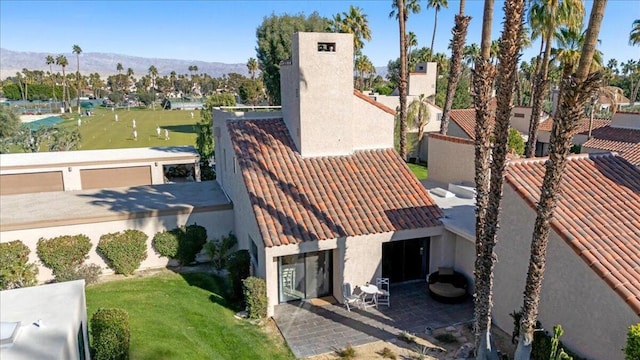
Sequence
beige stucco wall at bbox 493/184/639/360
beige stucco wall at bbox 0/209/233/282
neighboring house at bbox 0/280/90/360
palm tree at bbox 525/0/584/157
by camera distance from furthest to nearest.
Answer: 1. palm tree at bbox 525/0/584/157
2. beige stucco wall at bbox 0/209/233/282
3. beige stucco wall at bbox 493/184/639/360
4. neighboring house at bbox 0/280/90/360

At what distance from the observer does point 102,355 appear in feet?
37.6

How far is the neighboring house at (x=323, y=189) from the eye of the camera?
17.2 meters

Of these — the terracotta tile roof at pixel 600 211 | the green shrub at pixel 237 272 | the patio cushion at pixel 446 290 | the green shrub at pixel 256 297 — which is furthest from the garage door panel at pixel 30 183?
the terracotta tile roof at pixel 600 211

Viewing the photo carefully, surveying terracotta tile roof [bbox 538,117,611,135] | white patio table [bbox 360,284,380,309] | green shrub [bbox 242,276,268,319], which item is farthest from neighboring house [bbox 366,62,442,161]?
green shrub [bbox 242,276,268,319]

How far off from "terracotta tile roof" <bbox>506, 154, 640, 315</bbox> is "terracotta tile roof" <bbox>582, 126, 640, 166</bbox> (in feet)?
66.3

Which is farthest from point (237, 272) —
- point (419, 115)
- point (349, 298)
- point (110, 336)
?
point (419, 115)

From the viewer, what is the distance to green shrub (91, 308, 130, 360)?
1144 cm

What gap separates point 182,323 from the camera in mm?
14914

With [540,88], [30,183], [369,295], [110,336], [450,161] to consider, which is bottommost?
[369,295]

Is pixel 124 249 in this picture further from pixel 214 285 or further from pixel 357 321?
pixel 357 321

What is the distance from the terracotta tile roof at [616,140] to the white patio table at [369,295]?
25.3m

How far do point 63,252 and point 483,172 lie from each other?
1700cm

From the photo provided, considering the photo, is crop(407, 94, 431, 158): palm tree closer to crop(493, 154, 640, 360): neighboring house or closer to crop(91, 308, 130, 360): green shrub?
crop(493, 154, 640, 360): neighboring house

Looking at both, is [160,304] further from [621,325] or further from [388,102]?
[388,102]
